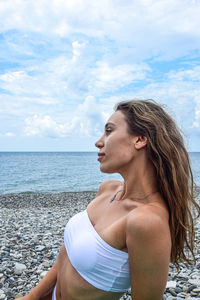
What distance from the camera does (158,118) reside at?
6.89ft

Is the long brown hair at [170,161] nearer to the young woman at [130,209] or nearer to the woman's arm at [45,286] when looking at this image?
the young woman at [130,209]

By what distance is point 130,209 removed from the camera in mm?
2064

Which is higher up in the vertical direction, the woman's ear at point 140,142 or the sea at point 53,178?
the woman's ear at point 140,142

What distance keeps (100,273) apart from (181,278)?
3436mm

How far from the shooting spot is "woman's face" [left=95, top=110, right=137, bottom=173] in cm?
203

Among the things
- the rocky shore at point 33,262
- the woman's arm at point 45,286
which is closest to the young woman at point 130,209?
the woman's arm at point 45,286

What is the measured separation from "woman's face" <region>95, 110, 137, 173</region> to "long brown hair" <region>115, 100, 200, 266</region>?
0.19 feet

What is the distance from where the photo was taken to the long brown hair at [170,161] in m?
1.97

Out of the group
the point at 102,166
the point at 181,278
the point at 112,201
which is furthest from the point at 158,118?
the point at 181,278

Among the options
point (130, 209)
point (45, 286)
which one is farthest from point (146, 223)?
point (45, 286)

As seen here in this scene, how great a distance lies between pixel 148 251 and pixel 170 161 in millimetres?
656

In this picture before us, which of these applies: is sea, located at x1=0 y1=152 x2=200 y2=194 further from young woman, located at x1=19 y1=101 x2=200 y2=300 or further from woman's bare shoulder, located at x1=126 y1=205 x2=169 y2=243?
woman's bare shoulder, located at x1=126 y1=205 x2=169 y2=243

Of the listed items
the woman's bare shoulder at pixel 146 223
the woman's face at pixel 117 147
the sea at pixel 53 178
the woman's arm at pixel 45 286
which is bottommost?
the sea at pixel 53 178

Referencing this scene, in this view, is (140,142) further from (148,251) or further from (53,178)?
(53,178)
